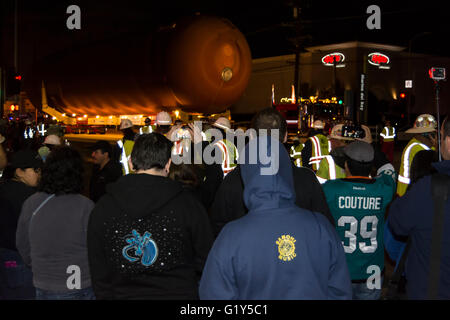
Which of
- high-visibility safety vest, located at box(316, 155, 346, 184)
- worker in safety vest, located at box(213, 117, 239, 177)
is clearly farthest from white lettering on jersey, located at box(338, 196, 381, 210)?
worker in safety vest, located at box(213, 117, 239, 177)

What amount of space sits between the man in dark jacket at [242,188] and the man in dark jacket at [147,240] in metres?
0.86

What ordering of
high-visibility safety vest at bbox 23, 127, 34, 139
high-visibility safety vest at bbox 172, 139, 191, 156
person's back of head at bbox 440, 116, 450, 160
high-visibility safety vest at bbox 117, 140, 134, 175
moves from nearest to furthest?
1. person's back of head at bbox 440, 116, 450, 160
2. high-visibility safety vest at bbox 172, 139, 191, 156
3. high-visibility safety vest at bbox 117, 140, 134, 175
4. high-visibility safety vest at bbox 23, 127, 34, 139

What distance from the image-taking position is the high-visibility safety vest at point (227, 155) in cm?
680

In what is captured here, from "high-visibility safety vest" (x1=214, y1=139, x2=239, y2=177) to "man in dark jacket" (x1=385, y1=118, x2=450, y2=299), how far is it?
3873 mm

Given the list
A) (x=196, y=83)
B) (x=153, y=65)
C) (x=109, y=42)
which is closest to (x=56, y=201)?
(x=196, y=83)

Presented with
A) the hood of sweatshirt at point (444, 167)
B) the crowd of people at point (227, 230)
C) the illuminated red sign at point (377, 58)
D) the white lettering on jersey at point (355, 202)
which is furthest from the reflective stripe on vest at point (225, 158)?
the illuminated red sign at point (377, 58)

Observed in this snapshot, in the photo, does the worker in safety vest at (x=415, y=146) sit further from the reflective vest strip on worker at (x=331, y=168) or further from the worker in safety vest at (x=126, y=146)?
the worker in safety vest at (x=126, y=146)

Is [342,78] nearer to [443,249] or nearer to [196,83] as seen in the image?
[196,83]

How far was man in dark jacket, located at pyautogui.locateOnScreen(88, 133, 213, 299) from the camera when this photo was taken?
2758 mm

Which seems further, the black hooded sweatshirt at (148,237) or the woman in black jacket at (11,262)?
the woman in black jacket at (11,262)

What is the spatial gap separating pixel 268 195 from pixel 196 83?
49.3 feet

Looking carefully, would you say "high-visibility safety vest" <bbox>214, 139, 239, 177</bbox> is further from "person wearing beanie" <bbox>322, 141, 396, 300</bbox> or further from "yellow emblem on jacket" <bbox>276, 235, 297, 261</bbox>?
"yellow emblem on jacket" <bbox>276, 235, 297, 261</bbox>

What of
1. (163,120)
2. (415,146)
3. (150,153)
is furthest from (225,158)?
(150,153)

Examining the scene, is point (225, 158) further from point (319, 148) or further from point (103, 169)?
point (319, 148)
